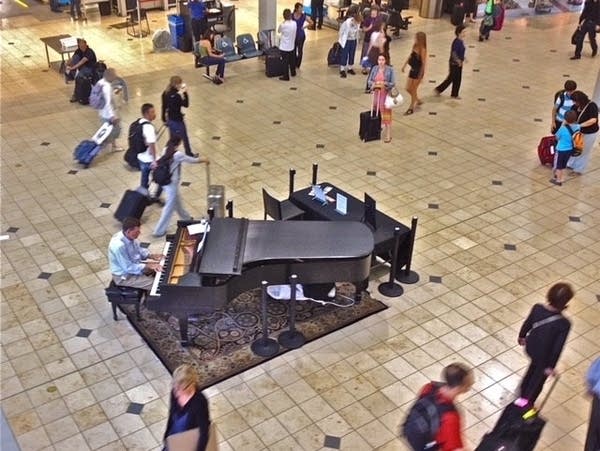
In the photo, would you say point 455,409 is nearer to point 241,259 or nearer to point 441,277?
point 241,259

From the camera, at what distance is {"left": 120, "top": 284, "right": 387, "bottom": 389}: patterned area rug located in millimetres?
6594

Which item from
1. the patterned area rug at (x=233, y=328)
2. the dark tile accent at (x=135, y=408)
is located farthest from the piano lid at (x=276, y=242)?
the dark tile accent at (x=135, y=408)

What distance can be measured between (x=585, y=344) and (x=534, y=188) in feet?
11.7

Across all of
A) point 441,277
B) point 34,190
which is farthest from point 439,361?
point 34,190

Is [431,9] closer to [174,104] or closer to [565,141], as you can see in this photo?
[565,141]

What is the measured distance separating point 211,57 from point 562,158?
23.8 feet

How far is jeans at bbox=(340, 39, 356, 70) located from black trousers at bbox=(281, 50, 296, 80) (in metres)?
1.05

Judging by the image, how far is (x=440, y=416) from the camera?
4.29m

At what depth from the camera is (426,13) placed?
63.1 ft

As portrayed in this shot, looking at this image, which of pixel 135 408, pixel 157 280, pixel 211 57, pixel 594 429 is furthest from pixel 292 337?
pixel 211 57

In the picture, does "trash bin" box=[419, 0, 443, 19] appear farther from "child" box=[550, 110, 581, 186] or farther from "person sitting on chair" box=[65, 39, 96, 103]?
"person sitting on chair" box=[65, 39, 96, 103]

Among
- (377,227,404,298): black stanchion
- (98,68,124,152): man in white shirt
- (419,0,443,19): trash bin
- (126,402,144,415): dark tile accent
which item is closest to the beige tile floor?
(126,402,144,415): dark tile accent

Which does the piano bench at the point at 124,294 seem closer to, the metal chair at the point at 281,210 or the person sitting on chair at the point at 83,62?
the metal chair at the point at 281,210

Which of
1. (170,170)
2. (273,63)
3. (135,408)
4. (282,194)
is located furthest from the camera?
(273,63)
